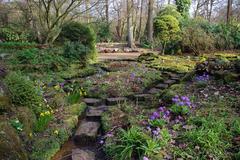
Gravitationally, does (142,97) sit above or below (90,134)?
above

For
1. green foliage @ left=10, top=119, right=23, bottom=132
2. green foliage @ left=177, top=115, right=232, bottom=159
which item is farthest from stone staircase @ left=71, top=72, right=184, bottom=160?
green foliage @ left=177, top=115, right=232, bottom=159

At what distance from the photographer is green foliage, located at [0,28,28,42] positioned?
43.6 ft

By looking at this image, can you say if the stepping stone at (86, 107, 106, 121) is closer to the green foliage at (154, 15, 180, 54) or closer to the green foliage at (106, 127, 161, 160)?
the green foliage at (106, 127, 161, 160)

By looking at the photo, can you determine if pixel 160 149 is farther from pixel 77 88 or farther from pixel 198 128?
pixel 77 88

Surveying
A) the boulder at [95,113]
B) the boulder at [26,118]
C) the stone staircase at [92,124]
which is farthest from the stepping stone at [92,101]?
the boulder at [26,118]

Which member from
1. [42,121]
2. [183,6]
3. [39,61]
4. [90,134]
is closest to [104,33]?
[183,6]

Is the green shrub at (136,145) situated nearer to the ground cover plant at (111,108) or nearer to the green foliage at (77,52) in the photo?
the ground cover plant at (111,108)

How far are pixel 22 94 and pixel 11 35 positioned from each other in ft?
36.6

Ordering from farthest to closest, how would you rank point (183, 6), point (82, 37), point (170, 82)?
1. point (183, 6)
2. point (82, 37)
3. point (170, 82)

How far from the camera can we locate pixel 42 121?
362 centimetres

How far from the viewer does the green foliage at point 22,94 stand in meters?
3.74

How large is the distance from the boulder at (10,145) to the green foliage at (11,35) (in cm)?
1108

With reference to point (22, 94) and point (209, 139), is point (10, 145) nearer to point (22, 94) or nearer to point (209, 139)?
point (22, 94)

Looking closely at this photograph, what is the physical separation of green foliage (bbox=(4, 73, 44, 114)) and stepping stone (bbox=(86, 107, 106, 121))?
75 cm
